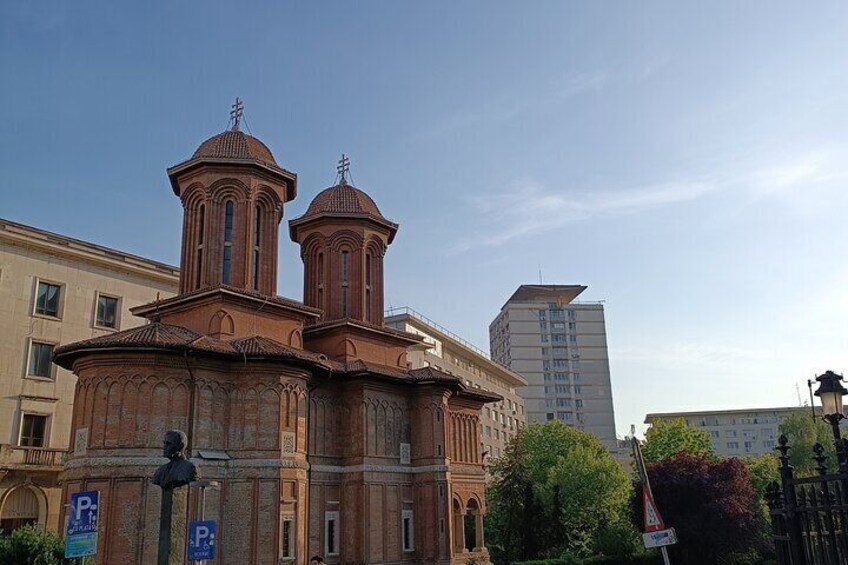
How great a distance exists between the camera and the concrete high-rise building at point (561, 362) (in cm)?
9181

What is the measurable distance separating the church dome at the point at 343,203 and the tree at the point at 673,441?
2742 cm

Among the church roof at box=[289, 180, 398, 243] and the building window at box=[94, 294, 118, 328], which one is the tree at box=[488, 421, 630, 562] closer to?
the church roof at box=[289, 180, 398, 243]

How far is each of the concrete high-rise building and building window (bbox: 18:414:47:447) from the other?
66594 mm

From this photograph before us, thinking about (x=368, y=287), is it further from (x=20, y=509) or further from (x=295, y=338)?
(x=20, y=509)

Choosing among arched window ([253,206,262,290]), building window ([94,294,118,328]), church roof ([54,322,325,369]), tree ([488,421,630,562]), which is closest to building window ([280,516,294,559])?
church roof ([54,322,325,369])

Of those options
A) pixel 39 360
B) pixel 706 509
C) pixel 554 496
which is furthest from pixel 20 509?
pixel 706 509

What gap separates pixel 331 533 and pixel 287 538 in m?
3.84

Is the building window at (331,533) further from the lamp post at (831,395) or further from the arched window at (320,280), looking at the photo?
the lamp post at (831,395)

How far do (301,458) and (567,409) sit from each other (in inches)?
2841

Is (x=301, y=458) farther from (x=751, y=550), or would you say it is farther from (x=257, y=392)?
(x=751, y=550)

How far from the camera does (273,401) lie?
76.9 feet

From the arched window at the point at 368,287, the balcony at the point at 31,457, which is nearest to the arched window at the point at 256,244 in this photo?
the arched window at the point at 368,287

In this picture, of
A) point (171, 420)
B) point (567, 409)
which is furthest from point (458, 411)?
point (567, 409)

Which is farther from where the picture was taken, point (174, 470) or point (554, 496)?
point (554, 496)
